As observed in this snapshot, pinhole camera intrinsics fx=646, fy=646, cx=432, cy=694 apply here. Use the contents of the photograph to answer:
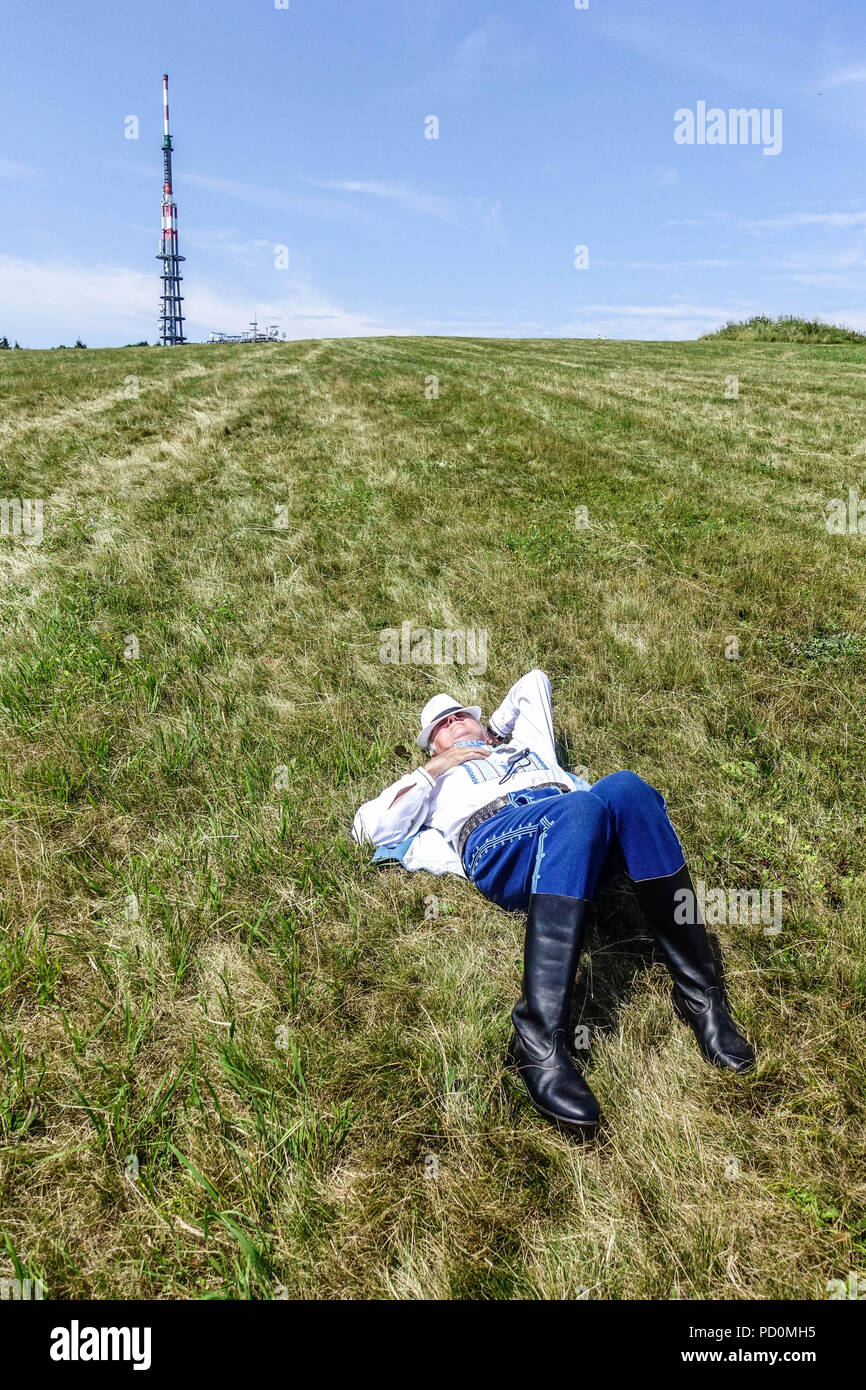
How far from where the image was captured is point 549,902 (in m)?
2.40

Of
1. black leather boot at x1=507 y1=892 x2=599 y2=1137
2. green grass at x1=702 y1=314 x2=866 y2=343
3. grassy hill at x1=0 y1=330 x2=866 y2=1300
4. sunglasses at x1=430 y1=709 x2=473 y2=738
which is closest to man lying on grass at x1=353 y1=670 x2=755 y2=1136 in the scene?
black leather boot at x1=507 y1=892 x2=599 y2=1137

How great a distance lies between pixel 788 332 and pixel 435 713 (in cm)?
3423

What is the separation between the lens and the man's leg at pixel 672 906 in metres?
2.22

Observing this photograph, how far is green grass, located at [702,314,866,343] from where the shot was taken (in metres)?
28.4

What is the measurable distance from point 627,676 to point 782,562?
269 cm

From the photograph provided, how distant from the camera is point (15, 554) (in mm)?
6023

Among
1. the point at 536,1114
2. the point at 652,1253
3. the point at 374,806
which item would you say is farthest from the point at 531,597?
the point at 652,1253

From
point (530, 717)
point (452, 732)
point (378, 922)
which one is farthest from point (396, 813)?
point (530, 717)

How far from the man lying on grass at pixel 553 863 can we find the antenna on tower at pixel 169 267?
159 m

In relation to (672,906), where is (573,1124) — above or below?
below

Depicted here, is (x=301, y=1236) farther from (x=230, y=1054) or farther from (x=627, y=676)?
(x=627, y=676)

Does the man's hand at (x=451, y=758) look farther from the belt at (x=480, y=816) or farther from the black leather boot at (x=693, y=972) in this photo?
the black leather boot at (x=693, y=972)

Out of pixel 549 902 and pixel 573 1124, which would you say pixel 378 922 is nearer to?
pixel 549 902

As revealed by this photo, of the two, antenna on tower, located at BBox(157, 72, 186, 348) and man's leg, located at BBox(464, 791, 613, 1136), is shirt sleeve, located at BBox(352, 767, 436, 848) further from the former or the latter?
antenna on tower, located at BBox(157, 72, 186, 348)
